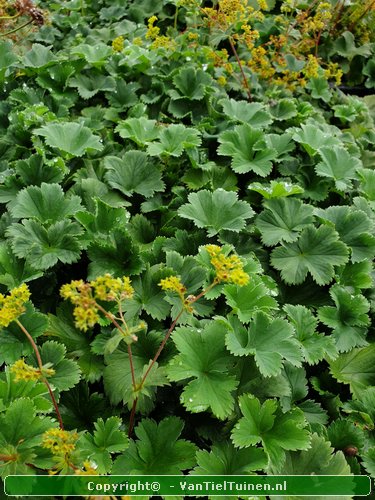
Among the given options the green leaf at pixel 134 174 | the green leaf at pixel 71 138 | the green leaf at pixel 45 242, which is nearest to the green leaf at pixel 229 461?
the green leaf at pixel 45 242

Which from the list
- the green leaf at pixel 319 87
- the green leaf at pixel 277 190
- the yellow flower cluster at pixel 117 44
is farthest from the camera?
the green leaf at pixel 319 87

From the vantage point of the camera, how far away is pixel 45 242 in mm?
1753

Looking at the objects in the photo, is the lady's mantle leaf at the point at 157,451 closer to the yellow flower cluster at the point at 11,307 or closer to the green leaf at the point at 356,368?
the yellow flower cluster at the point at 11,307

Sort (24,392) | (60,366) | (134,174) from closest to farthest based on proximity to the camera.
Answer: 1. (24,392)
2. (60,366)
3. (134,174)

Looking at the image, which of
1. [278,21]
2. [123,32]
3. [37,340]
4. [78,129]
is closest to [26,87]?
[78,129]

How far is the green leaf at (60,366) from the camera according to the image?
4.76 feet

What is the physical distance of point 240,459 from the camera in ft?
4.44

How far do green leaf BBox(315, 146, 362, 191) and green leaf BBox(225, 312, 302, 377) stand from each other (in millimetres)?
953

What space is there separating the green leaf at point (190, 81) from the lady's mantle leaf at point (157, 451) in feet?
6.05

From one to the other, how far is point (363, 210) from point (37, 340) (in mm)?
1481

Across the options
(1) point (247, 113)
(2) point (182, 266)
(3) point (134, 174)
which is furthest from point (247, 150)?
(2) point (182, 266)

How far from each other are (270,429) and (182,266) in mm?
638

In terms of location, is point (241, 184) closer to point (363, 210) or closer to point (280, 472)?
point (363, 210)

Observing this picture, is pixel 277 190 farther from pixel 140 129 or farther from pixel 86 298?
pixel 86 298
